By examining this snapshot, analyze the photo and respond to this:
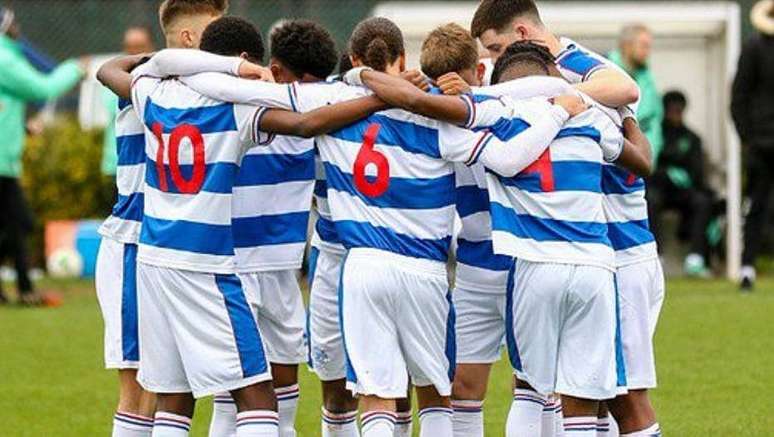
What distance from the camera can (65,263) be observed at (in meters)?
17.9

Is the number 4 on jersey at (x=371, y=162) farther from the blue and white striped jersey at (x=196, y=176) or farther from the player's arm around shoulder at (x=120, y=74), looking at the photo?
the player's arm around shoulder at (x=120, y=74)

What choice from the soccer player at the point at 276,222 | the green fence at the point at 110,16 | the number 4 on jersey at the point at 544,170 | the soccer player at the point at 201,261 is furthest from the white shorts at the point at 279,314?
the green fence at the point at 110,16

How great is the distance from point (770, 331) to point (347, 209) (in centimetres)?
577

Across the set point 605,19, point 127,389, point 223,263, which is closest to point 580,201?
point 223,263

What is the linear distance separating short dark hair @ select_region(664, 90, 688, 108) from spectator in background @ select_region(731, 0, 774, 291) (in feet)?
5.53

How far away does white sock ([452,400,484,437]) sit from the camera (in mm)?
7891

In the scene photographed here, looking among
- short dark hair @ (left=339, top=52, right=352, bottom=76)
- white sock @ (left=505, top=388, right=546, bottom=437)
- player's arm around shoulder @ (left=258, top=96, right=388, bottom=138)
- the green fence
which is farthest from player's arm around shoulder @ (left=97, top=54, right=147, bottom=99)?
the green fence

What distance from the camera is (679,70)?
18.3 meters

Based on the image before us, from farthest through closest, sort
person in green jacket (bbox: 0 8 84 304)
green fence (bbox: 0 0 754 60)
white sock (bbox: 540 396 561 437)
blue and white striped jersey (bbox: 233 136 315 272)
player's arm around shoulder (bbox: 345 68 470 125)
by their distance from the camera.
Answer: green fence (bbox: 0 0 754 60) < person in green jacket (bbox: 0 8 84 304) < white sock (bbox: 540 396 561 437) < blue and white striped jersey (bbox: 233 136 315 272) < player's arm around shoulder (bbox: 345 68 470 125)

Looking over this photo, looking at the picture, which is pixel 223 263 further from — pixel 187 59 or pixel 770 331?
pixel 770 331

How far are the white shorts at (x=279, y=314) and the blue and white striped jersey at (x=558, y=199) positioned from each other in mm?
993

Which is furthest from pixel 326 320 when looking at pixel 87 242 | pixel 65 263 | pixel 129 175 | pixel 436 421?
pixel 65 263

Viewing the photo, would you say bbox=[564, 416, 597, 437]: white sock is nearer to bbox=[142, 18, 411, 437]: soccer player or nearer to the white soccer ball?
bbox=[142, 18, 411, 437]: soccer player

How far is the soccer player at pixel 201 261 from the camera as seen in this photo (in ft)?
23.6
